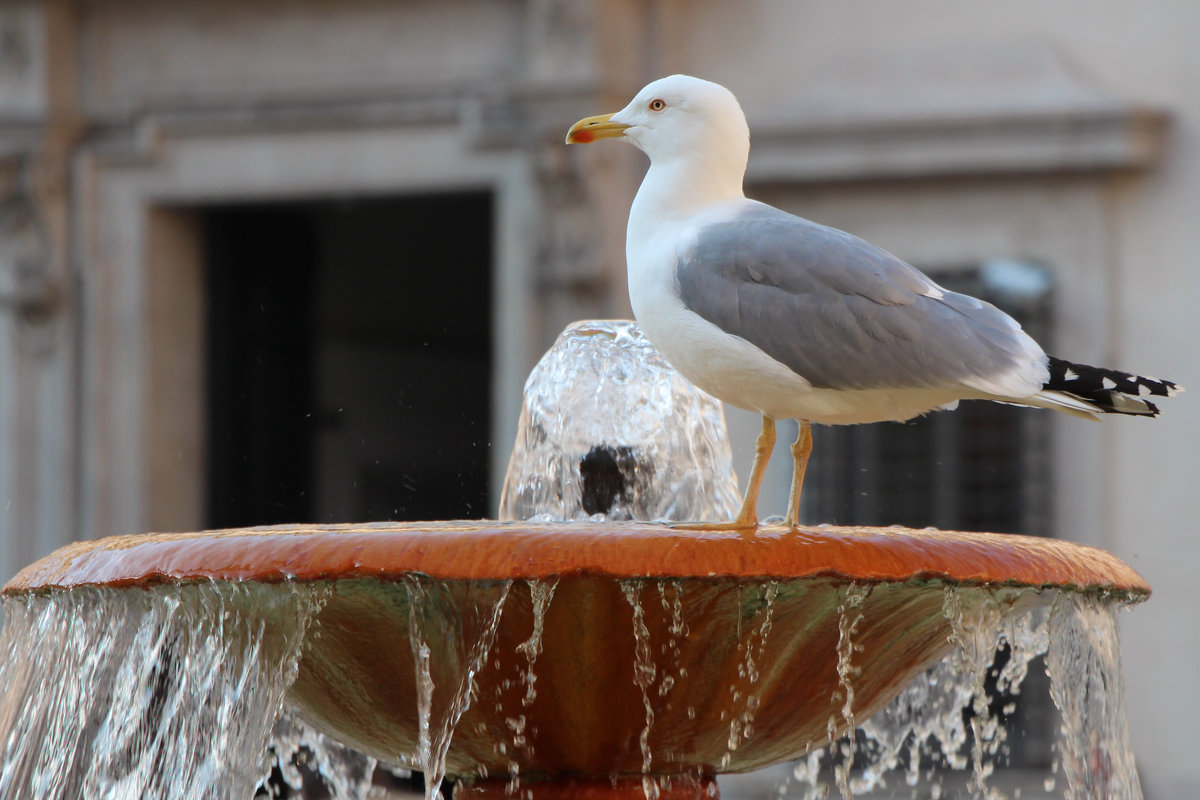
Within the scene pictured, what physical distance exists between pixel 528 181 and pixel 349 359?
10.9 feet

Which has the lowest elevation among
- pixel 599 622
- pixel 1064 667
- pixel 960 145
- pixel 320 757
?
pixel 320 757

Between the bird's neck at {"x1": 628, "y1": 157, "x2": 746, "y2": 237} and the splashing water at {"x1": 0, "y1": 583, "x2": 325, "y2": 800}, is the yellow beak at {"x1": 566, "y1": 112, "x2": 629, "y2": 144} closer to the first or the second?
the bird's neck at {"x1": 628, "y1": 157, "x2": 746, "y2": 237}

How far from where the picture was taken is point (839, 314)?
261 cm

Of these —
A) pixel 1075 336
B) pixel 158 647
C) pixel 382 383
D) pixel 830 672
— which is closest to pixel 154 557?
pixel 158 647

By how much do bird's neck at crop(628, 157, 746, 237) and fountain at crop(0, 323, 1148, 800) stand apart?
0.49 m

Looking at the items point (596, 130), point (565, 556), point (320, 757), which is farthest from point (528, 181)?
point (565, 556)

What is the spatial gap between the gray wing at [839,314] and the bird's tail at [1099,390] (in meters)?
0.05

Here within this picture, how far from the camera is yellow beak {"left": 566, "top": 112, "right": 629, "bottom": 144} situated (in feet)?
9.63

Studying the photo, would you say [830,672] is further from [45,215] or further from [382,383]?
[382,383]

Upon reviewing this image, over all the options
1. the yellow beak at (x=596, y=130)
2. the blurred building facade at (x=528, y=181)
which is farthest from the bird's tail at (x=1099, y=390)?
the blurred building facade at (x=528, y=181)

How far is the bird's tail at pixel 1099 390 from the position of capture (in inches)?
99.3

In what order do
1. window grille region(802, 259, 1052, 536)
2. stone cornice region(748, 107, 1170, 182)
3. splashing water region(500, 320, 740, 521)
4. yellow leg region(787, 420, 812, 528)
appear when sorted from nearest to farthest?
yellow leg region(787, 420, 812, 528)
splashing water region(500, 320, 740, 521)
stone cornice region(748, 107, 1170, 182)
window grille region(802, 259, 1052, 536)

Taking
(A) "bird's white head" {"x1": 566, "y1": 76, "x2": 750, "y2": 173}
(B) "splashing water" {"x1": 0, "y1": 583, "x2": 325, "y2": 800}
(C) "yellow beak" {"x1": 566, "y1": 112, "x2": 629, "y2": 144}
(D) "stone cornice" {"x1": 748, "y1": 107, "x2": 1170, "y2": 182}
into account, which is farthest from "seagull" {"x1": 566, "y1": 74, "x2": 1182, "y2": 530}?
(D) "stone cornice" {"x1": 748, "y1": 107, "x2": 1170, "y2": 182}

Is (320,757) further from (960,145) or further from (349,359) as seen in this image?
(349,359)
